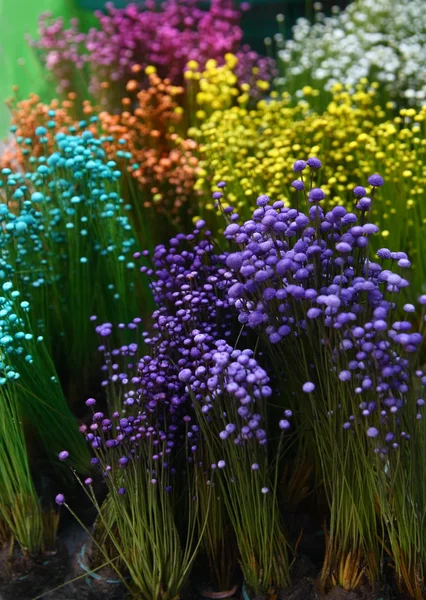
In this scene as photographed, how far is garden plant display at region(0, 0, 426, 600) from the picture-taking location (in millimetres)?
1125

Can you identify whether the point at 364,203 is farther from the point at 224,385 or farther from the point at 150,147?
the point at 150,147

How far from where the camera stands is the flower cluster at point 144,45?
281 centimetres

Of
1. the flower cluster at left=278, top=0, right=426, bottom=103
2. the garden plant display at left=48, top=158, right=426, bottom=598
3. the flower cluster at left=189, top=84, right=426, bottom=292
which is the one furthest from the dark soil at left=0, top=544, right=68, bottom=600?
the flower cluster at left=278, top=0, right=426, bottom=103

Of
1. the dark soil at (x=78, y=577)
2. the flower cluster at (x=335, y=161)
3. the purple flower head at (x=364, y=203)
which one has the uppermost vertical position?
the flower cluster at (x=335, y=161)

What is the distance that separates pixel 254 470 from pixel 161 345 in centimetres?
34

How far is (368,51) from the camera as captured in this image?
287cm

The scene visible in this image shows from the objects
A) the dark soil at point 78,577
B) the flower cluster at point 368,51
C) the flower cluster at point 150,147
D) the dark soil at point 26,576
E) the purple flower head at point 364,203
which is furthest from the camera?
the flower cluster at point 368,51

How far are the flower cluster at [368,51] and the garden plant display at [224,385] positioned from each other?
0.60 meters

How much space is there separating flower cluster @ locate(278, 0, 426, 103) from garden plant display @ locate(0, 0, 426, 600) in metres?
0.60

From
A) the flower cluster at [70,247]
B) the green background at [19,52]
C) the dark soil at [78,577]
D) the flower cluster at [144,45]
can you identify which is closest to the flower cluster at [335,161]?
the flower cluster at [70,247]

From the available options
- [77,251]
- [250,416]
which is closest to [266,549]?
[250,416]

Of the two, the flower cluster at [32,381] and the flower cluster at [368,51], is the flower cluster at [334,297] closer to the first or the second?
the flower cluster at [32,381]

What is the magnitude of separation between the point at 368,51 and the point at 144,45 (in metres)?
1.05

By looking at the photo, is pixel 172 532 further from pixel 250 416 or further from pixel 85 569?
pixel 250 416
